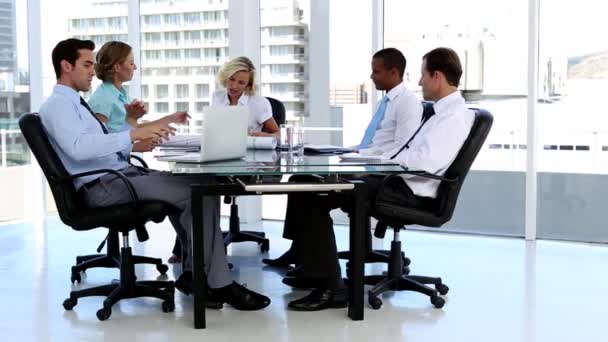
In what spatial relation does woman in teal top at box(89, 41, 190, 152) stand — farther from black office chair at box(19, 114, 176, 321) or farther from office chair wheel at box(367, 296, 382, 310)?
office chair wheel at box(367, 296, 382, 310)

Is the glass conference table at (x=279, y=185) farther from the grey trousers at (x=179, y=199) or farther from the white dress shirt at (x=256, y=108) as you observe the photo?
the white dress shirt at (x=256, y=108)

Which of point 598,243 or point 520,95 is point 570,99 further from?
point 598,243

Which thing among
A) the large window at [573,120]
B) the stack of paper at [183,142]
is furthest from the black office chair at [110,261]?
the large window at [573,120]

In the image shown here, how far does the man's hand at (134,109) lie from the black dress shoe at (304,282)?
4.57ft

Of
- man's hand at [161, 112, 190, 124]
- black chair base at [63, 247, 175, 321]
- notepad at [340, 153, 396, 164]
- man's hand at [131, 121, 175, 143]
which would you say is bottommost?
black chair base at [63, 247, 175, 321]

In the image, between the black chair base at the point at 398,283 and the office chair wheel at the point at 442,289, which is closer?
the black chair base at the point at 398,283

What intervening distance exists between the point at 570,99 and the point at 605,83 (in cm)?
27

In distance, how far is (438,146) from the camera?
12.9 feet

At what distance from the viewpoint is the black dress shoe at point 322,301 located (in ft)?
13.1

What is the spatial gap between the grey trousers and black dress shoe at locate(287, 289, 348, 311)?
0.39 metres

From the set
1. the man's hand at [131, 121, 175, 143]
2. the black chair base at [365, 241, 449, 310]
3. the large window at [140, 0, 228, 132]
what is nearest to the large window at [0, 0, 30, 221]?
the large window at [140, 0, 228, 132]

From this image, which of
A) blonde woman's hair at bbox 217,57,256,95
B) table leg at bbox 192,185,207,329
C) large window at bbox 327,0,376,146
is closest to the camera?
table leg at bbox 192,185,207,329

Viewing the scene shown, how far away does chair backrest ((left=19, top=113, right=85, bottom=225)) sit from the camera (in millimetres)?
3742

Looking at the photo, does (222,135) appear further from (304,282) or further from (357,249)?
(304,282)
